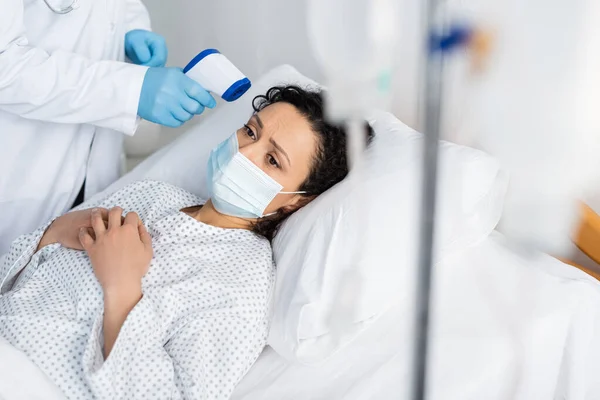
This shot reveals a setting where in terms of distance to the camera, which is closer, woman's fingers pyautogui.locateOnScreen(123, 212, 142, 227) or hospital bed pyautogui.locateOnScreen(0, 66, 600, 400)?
hospital bed pyautogui.locateOnScreen(0, 66, 600, 400)

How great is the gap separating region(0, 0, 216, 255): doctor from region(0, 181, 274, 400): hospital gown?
8.6 inches

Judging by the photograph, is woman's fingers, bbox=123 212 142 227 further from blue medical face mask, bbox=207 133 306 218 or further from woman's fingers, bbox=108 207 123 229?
blue medical face mask, bbox=207 133 306 218

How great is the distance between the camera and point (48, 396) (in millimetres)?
1172

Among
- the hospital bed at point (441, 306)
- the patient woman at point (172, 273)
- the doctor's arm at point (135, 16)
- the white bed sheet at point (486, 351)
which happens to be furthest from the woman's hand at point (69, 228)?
the doctor's arm at point (135, 16)

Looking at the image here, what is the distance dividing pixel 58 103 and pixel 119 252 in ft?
1.37

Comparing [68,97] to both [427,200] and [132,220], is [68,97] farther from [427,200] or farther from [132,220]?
[427,200]

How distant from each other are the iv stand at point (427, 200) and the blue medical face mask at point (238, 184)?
75 cm

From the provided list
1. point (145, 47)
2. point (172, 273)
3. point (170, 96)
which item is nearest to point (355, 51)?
point (172, 273)

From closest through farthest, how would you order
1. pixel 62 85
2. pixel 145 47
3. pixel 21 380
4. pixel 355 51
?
1. pixel 355 51
2. pixel 21 380
3. pixel 62 85
4. pixel 145 47

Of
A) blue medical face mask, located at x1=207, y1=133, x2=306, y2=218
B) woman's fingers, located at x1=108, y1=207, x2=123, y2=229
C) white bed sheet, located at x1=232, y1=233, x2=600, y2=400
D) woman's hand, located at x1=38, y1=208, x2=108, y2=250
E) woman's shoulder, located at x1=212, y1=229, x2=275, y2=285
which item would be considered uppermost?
blue medical face mask, located at x1=207, y1=133, x2=306, y2=218

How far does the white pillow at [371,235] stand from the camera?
1.28 meters

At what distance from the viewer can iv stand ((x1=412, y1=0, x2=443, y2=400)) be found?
0.62 m

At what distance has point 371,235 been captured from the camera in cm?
134

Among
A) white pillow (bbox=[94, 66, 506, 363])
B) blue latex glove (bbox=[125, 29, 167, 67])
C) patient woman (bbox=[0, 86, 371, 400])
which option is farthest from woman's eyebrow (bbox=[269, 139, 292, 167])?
blue latex glove (bbox=[125, 29, 167, 67])
